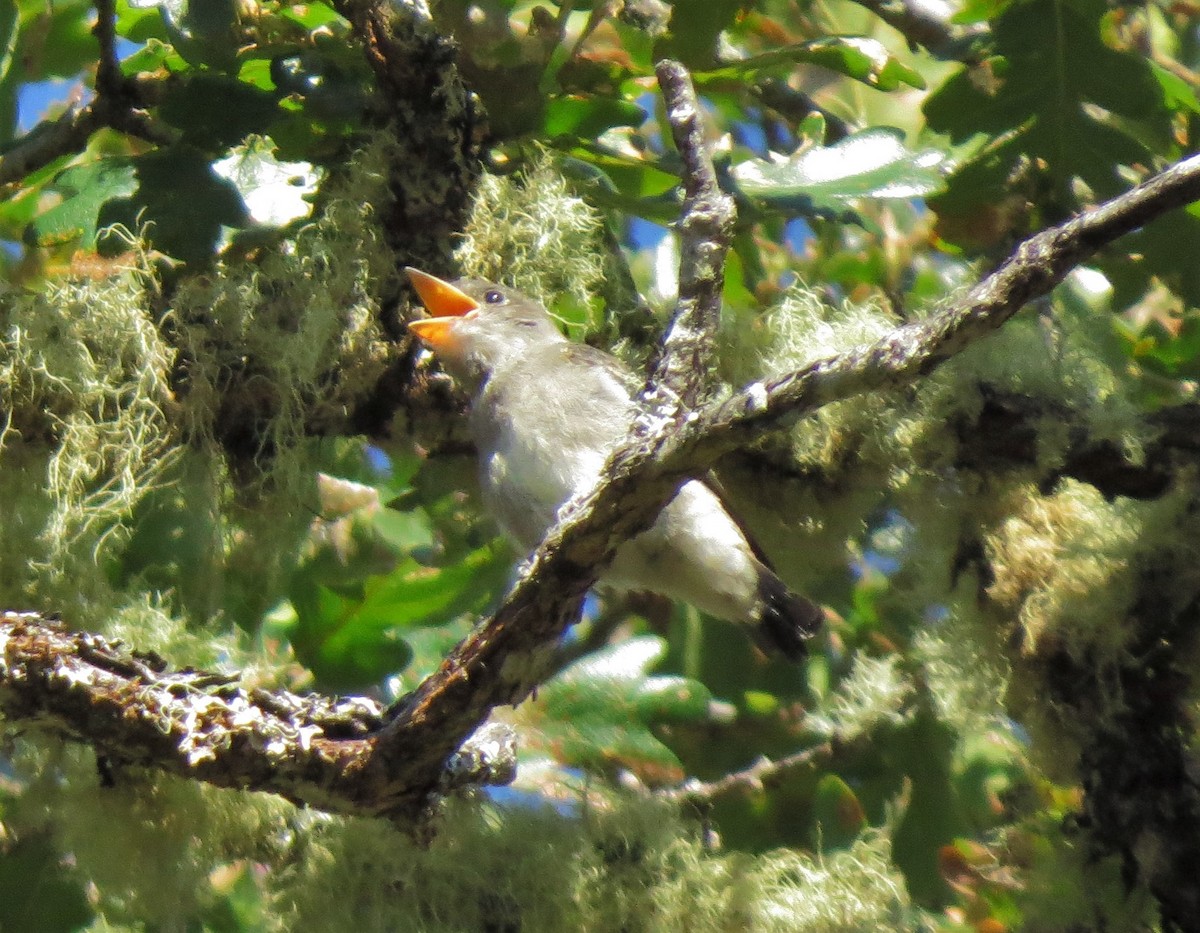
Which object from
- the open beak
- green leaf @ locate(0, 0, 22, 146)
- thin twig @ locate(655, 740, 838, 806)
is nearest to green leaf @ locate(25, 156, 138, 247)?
green leaf @ locate(0, 0, 22, 146)

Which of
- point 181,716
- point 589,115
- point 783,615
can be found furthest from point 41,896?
point 589,115

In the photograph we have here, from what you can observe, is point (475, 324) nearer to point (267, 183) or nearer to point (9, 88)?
point (267, 183)

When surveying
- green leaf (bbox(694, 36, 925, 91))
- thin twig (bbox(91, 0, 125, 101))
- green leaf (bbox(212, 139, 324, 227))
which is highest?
green leaf (bbox(694, 36, 925, 91))

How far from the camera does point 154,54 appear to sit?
11.8ft

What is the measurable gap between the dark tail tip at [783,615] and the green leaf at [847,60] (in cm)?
114

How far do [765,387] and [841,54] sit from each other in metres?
1.48

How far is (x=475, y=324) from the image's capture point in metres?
3.38

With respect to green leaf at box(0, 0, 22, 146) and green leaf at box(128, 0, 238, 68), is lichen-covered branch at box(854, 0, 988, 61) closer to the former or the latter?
green leaf at box(128, 0, 238, 68)

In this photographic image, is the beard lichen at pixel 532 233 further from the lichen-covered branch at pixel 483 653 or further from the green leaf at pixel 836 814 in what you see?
the green leaf at pixel 836 814

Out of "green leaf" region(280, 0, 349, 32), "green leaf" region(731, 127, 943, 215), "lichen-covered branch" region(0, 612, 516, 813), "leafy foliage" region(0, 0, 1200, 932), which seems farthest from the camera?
"green leaf" region(280, 0, 349, 32)

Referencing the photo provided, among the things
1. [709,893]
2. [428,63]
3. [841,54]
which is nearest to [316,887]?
[709,893]

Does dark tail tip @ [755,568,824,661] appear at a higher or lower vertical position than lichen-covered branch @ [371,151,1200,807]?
lower

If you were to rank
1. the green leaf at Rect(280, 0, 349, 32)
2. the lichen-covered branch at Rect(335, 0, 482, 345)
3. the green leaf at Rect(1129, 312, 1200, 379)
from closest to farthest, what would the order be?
the lichen-covered branch at Rect(335, 0, 482, 345)
the green leaf at Rect(280, 0, 349, 32)
the green leaf at Rect(1129, 312, 1200, 379)

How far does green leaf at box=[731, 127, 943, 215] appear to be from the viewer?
317 centimetres
